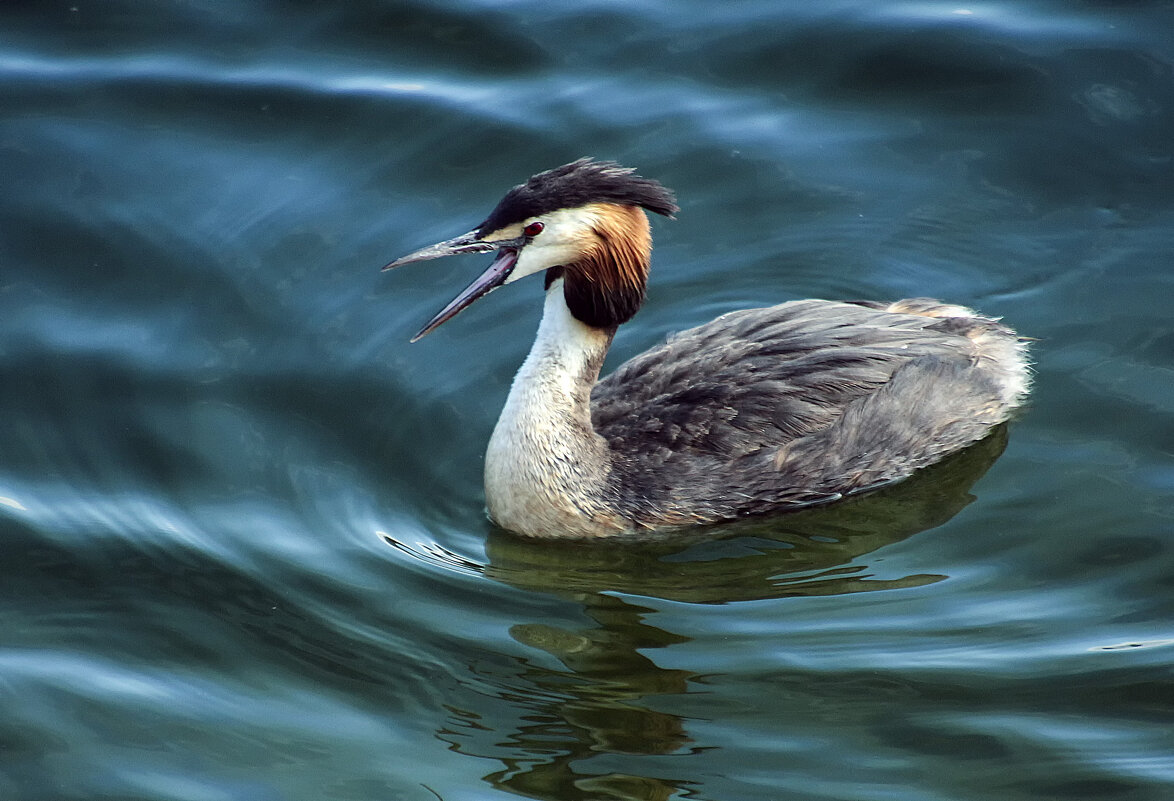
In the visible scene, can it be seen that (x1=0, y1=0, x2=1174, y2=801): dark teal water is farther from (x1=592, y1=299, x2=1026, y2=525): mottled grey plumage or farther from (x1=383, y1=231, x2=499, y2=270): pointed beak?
(x1=383, y1=231, x2=499, y2=270): pointed beak

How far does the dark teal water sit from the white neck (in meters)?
0.16

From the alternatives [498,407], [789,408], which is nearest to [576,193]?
[789,408]

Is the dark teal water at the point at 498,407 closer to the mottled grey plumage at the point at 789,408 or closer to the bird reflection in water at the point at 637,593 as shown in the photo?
the bird reflection in water at the point at 637,593

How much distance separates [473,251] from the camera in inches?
258

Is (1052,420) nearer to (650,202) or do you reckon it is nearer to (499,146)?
(650,202)

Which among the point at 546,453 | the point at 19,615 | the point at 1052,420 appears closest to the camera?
the point at 19,615

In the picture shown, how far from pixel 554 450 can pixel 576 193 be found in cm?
119

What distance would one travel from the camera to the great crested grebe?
6652mm

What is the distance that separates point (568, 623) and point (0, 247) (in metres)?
4.25

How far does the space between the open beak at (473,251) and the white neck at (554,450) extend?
13.8 inches

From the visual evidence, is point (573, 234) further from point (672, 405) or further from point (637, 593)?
point (637, 593)

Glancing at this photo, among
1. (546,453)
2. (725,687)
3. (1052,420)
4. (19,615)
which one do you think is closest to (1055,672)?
(725,687)

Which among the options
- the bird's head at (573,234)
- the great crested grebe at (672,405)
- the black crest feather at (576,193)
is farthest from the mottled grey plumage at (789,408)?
the black crest feather at (576,193)

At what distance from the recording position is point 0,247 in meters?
8.48
